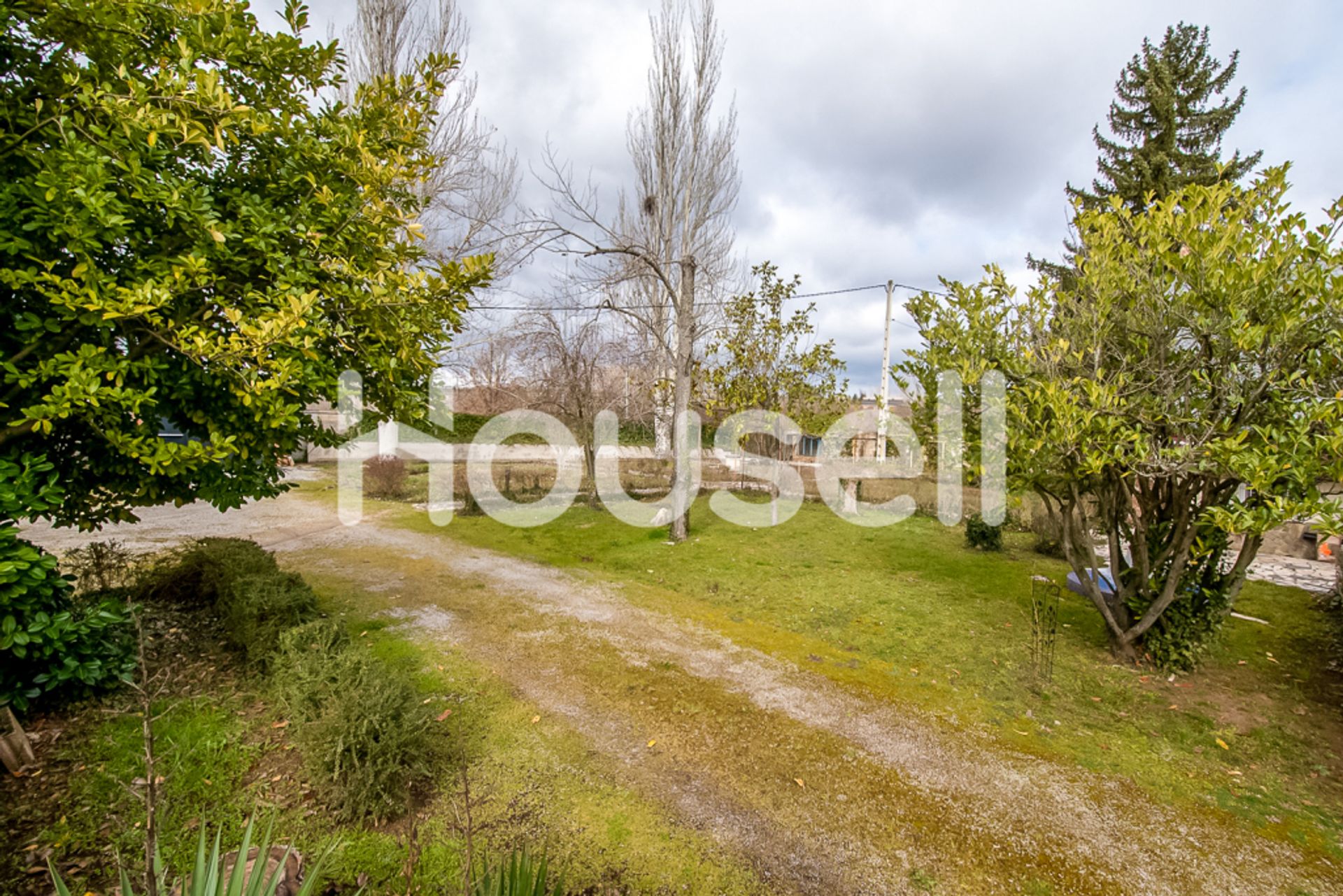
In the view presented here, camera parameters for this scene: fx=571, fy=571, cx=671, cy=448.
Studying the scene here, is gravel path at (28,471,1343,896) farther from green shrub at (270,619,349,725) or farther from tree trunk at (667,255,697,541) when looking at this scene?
tree trunk at (667,255,697,541)

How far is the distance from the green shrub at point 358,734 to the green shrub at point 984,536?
8.10 metres

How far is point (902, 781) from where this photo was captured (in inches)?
122

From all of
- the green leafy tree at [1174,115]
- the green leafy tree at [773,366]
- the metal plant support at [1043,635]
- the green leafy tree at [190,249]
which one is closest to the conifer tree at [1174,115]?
the green leafy tree at [1174,115]

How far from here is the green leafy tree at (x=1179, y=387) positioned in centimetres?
333

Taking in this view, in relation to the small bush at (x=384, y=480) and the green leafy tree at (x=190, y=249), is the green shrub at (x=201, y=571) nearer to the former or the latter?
the green leafy tree at (x=190, y=249)

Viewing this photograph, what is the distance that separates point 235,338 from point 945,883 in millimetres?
3857

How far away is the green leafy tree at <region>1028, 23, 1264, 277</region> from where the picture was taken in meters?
14.5

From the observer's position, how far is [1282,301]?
3482mm

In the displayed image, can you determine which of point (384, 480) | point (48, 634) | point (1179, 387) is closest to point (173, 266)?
Answer: point (48, 634)

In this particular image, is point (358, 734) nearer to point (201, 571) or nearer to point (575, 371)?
point (201, 571)

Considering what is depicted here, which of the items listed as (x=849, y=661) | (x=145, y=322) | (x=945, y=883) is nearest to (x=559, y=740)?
(x=945, y=883)

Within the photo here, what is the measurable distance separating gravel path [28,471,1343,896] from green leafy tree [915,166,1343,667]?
1.75 metres

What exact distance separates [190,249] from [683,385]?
21.1 ft

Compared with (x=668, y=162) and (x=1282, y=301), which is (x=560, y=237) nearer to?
(x=668, y=162)
